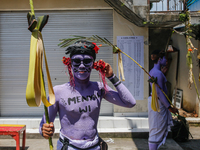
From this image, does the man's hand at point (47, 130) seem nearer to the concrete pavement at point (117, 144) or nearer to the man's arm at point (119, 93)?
the man's arm at point (119, 93)

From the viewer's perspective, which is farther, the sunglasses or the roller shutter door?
the roller shutter door

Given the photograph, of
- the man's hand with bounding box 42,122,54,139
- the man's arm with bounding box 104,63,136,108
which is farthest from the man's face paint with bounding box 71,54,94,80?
the man's hand with bounding box 42,122,54,139

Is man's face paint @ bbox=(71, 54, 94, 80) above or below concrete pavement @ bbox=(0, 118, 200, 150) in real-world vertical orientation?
above

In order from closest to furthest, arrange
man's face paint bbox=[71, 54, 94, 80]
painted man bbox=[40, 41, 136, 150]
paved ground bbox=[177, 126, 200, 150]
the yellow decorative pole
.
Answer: the yellow decorative pole, painted man bbox=[40, 41, 136, 150], man's face paint bbox=[71, 54, 94, 80], paved ground bbox=[177, 126, 200, 150]

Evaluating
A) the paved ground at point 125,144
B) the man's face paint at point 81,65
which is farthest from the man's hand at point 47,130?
the paved ground at point 125,144

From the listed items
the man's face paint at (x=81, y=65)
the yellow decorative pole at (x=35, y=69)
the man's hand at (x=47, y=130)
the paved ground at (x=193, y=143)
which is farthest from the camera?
the paved ground at (x=193, y=143)

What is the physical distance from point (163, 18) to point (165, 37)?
1236mm

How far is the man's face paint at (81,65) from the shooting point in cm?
285

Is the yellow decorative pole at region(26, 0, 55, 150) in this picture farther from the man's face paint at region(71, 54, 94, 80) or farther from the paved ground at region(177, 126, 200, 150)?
the paved ground at region(177, 126, 200, 150)

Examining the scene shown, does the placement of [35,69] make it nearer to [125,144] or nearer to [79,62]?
[79,62]

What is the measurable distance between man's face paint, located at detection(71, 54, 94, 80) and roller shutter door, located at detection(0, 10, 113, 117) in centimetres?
413

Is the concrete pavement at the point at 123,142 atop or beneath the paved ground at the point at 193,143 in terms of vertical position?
atop

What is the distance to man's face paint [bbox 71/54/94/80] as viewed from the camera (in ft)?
9.35

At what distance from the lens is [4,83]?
718 cm
